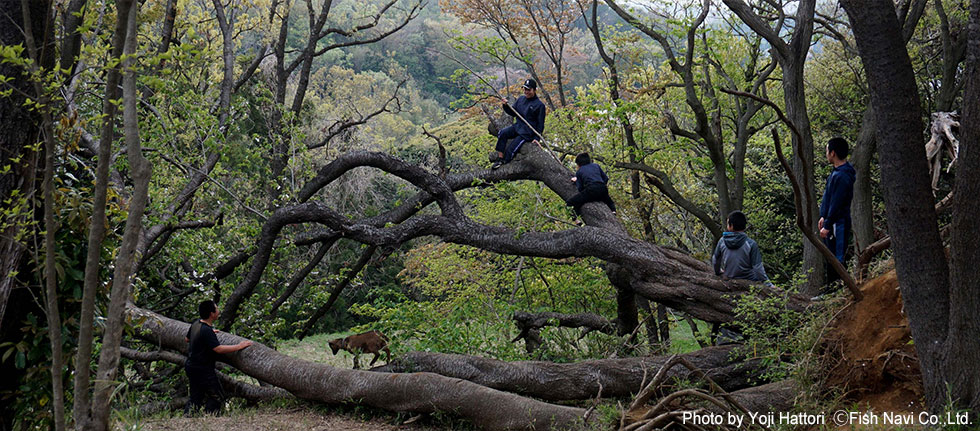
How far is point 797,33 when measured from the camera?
8.63 m

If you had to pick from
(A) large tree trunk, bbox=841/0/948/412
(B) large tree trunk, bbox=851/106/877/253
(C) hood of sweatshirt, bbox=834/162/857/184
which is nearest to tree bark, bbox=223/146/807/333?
(C) hood of sweatshirt, bbox=834/162/857/184

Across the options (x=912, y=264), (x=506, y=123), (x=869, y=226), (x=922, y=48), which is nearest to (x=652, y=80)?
(x=922, y=48)

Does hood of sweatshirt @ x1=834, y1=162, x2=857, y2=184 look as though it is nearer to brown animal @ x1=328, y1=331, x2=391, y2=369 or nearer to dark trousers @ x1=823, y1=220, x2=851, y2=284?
dark trousers @ x1=823, y1=220, x2=851, y2=284

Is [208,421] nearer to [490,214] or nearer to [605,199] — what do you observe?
[605,199]

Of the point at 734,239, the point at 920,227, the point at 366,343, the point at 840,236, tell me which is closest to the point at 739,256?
the point at 734,239

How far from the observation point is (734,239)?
7.23 meters

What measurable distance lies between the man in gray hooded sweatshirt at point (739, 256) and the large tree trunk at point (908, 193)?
8.96ft

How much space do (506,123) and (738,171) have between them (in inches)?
157

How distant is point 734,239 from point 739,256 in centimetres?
19

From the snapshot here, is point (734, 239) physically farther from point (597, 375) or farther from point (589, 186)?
point (589, 186)

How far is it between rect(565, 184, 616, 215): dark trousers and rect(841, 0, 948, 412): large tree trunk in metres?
4.63

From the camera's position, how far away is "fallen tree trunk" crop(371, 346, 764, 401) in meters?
6.81

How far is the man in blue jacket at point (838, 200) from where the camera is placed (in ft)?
21.3

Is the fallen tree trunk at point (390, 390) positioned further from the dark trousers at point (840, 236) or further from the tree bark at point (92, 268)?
the dark trousers at point (840, 236)
